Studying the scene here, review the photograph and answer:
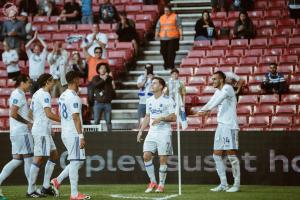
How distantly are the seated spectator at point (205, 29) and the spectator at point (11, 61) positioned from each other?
507 cm

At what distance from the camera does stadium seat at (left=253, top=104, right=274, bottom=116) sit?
19973 millimetres

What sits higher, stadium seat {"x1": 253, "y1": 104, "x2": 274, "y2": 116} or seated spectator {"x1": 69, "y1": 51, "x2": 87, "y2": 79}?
seated spectator {"x1": 69, "y1": 51, "x2": 87, "y2": 79}

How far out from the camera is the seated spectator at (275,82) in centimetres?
2028

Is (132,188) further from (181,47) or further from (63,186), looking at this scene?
(181,47)

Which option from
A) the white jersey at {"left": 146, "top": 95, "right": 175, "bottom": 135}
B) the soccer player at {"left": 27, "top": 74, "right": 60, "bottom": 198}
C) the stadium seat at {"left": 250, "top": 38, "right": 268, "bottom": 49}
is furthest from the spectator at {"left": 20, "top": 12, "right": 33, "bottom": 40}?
the soccer player at {"left": 27, "top": 74, "right": 60, "bottom": 198}

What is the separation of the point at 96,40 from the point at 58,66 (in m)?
1.30

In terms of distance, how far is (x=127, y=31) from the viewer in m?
23.9

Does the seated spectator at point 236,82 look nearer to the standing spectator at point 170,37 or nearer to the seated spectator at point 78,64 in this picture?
the standing spectator at point 170,37

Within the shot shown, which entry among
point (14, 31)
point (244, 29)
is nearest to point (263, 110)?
point (244, 29)

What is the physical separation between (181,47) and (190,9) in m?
2.08

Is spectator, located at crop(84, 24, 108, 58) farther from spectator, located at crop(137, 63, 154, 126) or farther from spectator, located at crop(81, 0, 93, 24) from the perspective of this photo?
spectator, located at crop(137, 63, 154, 126)

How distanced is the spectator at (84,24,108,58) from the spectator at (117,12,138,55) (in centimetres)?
69

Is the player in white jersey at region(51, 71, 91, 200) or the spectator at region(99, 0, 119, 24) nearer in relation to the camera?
the player in white jersey at region(51, 71, 91, 200)

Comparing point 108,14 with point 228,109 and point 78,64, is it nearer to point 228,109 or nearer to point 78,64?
point 78,64
